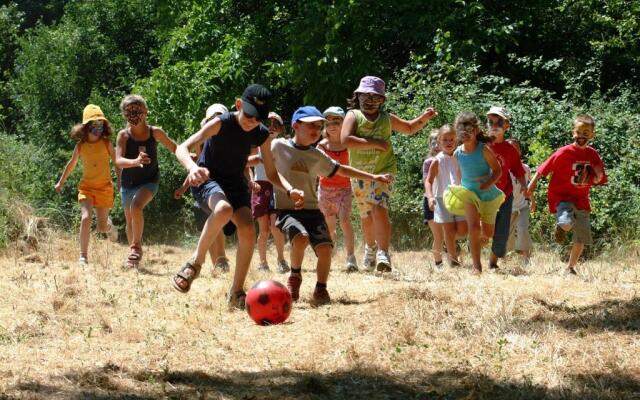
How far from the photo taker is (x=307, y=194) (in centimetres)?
802

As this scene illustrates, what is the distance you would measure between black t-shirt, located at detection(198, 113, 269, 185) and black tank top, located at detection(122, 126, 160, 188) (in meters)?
2.91

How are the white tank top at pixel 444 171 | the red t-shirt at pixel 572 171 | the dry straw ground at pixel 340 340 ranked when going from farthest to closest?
the white tank top at pixel 444 171 → the red t-shirt at pixel 572 171 → the dry straw ground at pixel 340 340

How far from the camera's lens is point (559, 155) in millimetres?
9883

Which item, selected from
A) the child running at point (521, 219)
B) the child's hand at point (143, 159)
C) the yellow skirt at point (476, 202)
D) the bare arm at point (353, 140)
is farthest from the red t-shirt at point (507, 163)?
the child's hand at point (143, 159)

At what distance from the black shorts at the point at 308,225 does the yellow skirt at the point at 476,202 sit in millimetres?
2090

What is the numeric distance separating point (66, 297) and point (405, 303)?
286 cm

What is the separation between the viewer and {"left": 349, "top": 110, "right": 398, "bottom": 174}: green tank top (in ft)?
31.6

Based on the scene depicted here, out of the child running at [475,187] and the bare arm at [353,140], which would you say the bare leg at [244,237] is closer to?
the bare arm at [353,140]

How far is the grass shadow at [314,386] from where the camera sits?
5.10 metres

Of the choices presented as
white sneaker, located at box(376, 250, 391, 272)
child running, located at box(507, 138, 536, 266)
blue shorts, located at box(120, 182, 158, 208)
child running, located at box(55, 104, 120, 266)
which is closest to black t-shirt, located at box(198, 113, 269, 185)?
white sneaker, located at box(376, 250, 391, 272)

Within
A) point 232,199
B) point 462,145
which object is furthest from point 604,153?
point 232,199

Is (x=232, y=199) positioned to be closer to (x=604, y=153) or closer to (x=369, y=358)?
(x=369, y=358)

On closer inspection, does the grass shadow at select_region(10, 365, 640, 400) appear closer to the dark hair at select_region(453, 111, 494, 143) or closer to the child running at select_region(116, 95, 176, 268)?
the dark hair at select_region(453, 111, 494, 143)

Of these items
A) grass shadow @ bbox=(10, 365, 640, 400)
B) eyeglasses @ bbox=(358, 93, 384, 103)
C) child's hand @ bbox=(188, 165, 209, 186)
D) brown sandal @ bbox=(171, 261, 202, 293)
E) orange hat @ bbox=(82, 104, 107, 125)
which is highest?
eyeglasses @ bbox=(358, 93, 384, 103)
